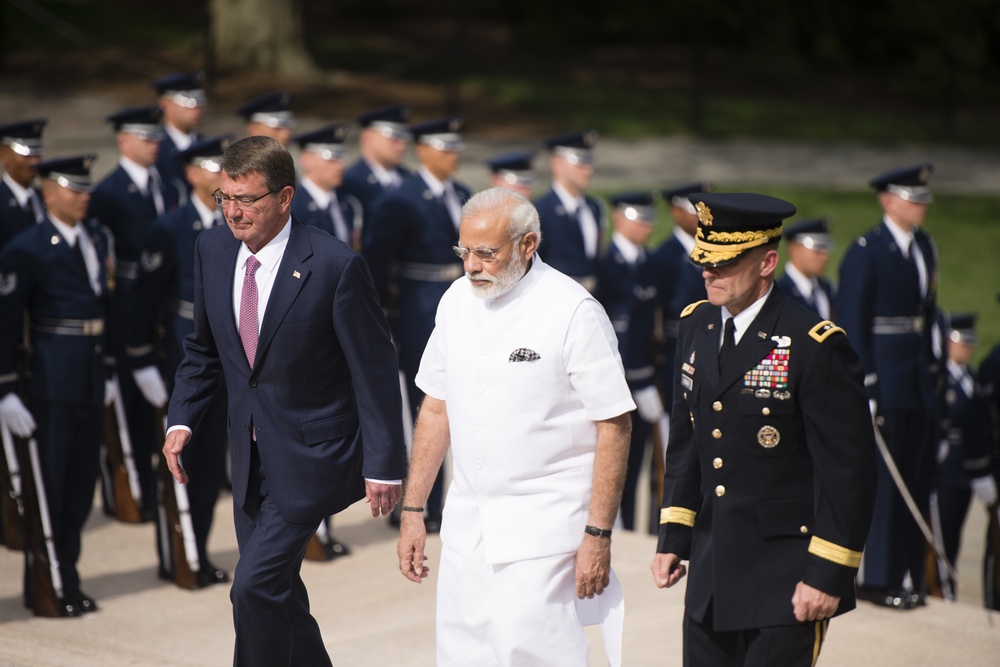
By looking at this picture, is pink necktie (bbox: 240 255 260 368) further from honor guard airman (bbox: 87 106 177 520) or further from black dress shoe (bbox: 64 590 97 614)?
honor guard airman (bbox: 87 106 177 520)

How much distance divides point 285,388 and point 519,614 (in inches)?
44.3

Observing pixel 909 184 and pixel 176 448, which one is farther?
pixel 909 184

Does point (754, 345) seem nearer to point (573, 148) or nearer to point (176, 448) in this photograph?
point (176, 448)

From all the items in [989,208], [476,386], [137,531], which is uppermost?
[476,386]

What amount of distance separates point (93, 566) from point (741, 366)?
4.36m

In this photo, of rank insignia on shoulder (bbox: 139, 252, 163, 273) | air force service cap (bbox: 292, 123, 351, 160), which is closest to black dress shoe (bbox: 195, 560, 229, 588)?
rank insignia on shoulder (bbox: 139, 252, 163, 273)

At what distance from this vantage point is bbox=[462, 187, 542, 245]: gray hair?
448 cm

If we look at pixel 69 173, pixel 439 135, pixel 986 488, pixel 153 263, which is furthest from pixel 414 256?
pixel 986 488

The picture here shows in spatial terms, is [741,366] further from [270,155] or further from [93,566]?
[93,566]

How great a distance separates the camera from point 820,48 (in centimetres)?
2666

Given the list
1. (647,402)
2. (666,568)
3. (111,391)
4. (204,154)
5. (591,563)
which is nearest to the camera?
(591,563)

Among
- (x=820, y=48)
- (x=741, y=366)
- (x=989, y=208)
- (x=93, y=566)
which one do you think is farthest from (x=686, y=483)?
(x=820, y=48)

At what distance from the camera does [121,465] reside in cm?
818

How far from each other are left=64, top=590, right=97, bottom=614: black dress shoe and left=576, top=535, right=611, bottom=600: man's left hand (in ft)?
10.4
